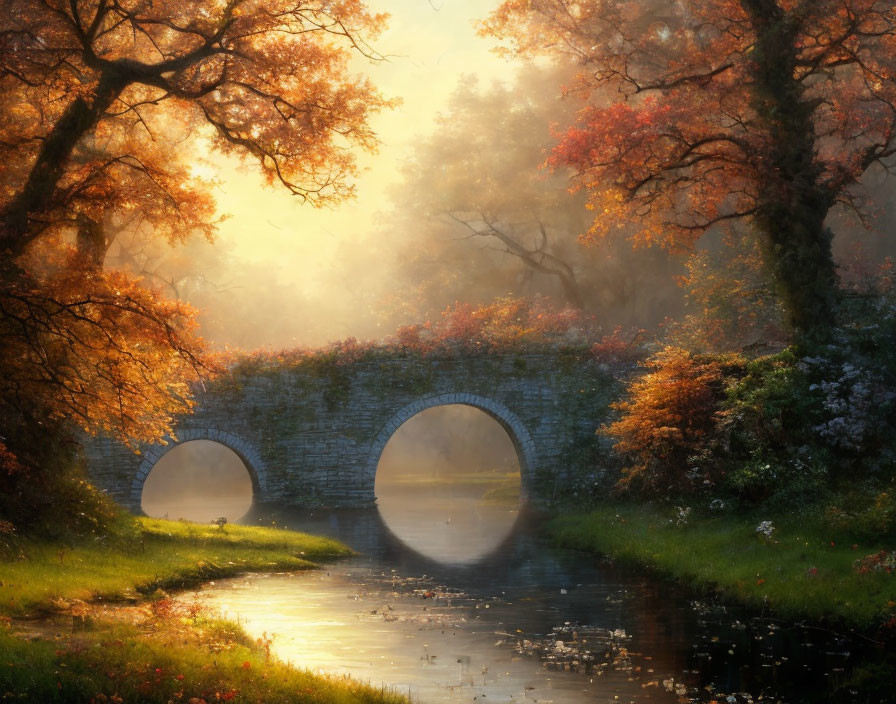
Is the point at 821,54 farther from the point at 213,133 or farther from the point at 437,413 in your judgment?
the point at 437,413

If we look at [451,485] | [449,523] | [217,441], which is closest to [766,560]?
[449,523]

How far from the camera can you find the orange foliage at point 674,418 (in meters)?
20.8

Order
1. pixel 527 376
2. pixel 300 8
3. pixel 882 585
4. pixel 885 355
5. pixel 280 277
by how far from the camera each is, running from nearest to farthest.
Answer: pixel 882 585 → pixel 300 8 → pixel 885 355 → pixel 527 376 → pixel 280 277

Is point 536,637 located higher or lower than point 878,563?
lower

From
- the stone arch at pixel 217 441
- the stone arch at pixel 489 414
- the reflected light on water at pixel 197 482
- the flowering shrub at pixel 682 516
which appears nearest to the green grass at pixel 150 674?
the flowering shrub at pixel 682 516

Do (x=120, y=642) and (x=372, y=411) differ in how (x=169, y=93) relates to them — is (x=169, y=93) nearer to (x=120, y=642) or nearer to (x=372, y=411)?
(x=120, y=642)

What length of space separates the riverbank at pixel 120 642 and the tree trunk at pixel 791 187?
14262 mm

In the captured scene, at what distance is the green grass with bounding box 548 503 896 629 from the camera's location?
13086mm

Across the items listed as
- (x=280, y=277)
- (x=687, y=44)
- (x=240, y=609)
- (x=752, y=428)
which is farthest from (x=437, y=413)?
(x=240, y=609)

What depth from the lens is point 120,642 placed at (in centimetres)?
931

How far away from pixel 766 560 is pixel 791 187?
27.8ft

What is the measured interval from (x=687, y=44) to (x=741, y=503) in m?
15.2

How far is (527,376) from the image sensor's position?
3034 cm

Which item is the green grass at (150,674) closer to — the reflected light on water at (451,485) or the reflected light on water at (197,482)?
the reflected light on water at (451,485)
